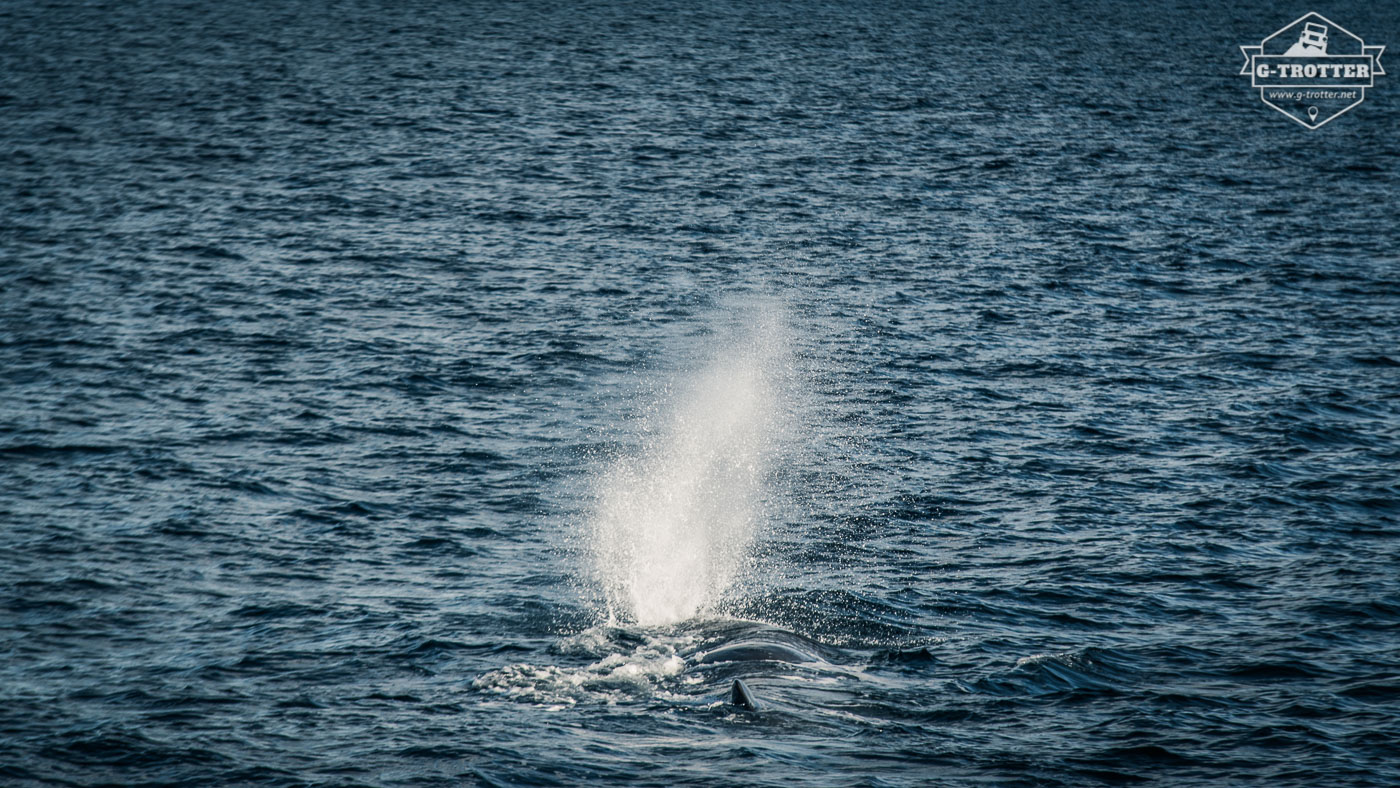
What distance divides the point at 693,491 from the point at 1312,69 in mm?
95273

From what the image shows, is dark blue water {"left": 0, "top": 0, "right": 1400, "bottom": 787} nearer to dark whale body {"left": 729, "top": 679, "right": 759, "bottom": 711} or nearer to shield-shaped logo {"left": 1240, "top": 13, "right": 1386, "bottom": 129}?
dark whale body {"left": 729, "top": 679, "right": 759, "bottom": 711}

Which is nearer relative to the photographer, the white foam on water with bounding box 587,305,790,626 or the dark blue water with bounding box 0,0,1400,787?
the dark blue water with bounding box 0,0,1400,787

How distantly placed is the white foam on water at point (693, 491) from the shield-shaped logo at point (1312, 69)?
2283 inches

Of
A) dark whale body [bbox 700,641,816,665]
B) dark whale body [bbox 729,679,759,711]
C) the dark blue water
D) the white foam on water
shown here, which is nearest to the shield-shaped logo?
the dark blue water

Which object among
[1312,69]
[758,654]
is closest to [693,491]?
[758,654]

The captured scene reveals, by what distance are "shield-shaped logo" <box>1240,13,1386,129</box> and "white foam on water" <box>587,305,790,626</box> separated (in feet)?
190

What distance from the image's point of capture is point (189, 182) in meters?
69.2

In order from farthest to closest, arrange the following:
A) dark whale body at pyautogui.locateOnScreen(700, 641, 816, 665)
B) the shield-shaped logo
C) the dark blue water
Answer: the shield-shaped logo, dark whale body at pyautogui.locateOnScreen(700, 641, 816, 665), the dark blue water

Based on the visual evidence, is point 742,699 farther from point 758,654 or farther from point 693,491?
point 693,491

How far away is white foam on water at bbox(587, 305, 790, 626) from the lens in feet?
111

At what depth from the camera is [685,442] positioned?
43375 millimetres

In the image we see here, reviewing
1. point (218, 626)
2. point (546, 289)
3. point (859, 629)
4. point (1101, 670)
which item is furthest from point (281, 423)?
point (1101, 670)

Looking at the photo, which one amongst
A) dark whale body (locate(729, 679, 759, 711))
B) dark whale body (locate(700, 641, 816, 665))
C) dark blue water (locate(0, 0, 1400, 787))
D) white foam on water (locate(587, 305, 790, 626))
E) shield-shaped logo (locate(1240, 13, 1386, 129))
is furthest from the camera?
shield-shaped logo (locate(1240, 13, 1386, 129))

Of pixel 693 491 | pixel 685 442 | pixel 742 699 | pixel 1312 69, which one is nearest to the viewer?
pixel 742 699
